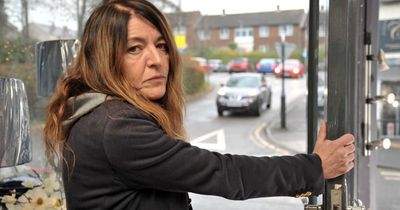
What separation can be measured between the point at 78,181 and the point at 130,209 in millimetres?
132

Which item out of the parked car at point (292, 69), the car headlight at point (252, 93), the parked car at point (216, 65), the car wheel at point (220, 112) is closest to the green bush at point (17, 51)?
the car wheel at point (220, 112)

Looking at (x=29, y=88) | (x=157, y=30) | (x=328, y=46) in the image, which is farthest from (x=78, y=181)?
(x=29, y=88)

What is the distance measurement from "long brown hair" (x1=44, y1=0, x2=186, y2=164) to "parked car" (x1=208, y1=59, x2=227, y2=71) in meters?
11.2

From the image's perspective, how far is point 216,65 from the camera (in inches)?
514

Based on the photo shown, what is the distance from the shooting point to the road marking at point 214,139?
492 cm

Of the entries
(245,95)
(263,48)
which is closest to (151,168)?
(245,95)

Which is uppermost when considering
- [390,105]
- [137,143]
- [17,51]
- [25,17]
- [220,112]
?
[25,17]

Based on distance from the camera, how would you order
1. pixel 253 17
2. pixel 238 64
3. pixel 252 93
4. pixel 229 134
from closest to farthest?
pixel 253 17
pixel 229 134
pixel 252 93
pixel 238 64

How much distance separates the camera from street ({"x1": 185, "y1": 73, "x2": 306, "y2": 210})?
2.93 metres

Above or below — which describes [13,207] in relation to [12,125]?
below

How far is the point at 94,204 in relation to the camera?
0.89m

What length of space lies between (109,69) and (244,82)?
988 centimetres

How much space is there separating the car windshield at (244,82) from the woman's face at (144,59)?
946cm

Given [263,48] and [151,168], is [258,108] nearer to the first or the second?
[263,48]
